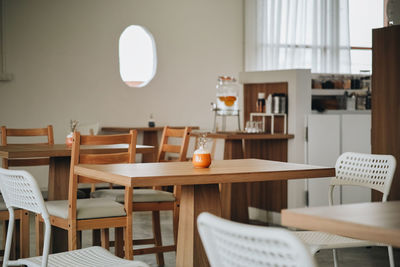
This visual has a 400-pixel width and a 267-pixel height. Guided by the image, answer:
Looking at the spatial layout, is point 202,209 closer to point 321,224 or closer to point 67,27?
point 321,224

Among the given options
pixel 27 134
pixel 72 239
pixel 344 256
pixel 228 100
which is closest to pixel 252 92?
pixel 228 100

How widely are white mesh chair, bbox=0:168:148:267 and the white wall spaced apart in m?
5.22

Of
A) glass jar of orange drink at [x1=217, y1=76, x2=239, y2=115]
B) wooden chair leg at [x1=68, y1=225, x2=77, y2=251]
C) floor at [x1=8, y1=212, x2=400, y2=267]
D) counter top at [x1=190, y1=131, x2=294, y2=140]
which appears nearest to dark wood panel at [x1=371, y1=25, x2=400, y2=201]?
floor at [x1=8, y1=212, x2=400, y2=267]

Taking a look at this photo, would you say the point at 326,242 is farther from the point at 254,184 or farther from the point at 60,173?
the point at 254,184

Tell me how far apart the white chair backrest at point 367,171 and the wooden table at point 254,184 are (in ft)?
6.98

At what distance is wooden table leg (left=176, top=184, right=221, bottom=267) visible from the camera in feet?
9.47

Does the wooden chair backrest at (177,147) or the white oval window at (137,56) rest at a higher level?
the white oval window at (137,56)

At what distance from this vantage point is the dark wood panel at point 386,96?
443 centimetres

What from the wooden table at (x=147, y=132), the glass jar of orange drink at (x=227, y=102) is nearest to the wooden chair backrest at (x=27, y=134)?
the glass jar of orange drink at (x=227, y=102)

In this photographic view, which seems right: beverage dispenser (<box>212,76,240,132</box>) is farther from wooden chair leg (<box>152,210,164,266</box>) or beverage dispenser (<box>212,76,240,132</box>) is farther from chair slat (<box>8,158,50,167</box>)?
wooden chair leg (<box>152,210,164,266</box>)

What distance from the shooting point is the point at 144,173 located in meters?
2.65

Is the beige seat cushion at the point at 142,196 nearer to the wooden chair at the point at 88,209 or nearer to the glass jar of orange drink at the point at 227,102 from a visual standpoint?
the wooden chair at the point at 88,209

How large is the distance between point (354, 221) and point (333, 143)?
4.17 metres

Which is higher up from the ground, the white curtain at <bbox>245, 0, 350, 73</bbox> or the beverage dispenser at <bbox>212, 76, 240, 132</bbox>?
the white curtain at <bbox>245, 0, 350, 73</bbox>
